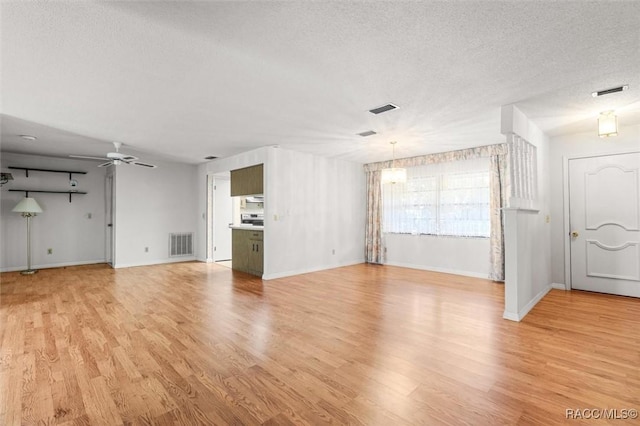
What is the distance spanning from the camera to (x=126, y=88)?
301 cm

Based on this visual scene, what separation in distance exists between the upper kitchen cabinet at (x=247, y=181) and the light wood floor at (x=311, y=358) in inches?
91.8

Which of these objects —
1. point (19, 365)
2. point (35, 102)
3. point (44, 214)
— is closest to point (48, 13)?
point (35, 102)

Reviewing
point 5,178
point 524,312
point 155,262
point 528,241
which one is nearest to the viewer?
point 524,312

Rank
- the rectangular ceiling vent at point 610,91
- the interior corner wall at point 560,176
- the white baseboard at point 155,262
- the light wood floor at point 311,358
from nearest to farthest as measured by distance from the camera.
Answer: the light wood floor at point 311,358, the rectangular ceiling vent at point 610,91, the interior corner wall at point 560,176, the white baseboard at point 155,262

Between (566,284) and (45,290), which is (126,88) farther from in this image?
(566,284)

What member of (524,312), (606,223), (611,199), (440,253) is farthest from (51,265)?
(611,199)

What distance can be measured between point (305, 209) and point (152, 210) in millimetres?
4116

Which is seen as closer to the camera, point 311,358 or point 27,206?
point 311,358

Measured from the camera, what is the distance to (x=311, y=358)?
98.5 inches

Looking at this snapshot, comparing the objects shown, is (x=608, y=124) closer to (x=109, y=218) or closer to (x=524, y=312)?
(x=524, y=312)

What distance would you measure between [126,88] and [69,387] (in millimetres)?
2738

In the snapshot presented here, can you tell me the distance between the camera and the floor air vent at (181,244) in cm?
769

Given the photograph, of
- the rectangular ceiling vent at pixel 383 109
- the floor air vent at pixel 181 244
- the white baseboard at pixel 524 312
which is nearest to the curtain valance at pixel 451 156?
the white baseboard at pixel 524 312

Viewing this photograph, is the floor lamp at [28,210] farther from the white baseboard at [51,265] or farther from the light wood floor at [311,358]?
the light wood floor at [311,358]
